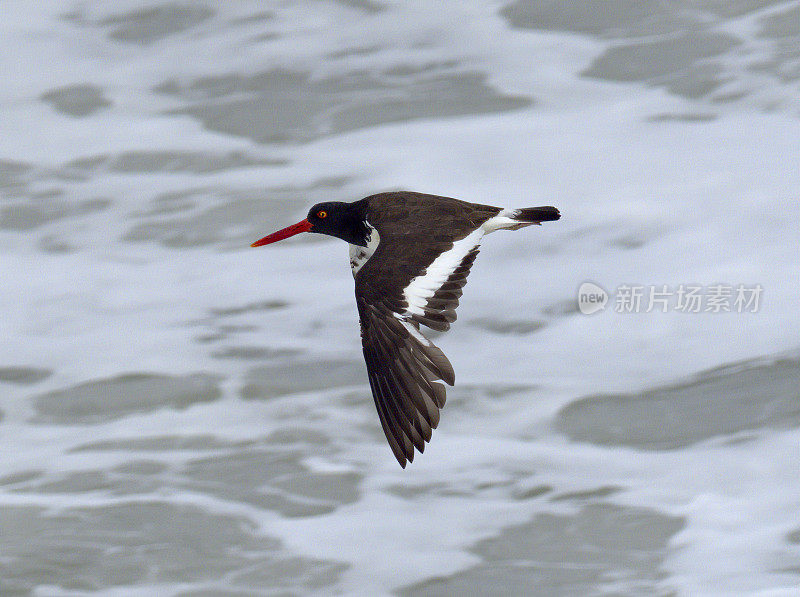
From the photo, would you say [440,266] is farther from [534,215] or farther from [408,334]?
[534,215]

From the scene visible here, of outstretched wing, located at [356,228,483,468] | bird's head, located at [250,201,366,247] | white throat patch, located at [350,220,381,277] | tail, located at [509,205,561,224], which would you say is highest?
bird's head, located at [250,201,366,247]

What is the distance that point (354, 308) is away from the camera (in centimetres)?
1169

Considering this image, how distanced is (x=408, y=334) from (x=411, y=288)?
0.24 meters

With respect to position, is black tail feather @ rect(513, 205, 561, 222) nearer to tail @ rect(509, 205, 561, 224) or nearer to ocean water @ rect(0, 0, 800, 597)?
tail @ rect(509, 205, 561, 224)

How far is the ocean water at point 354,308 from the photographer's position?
8438 millimetres

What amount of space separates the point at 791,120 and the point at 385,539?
759 cm

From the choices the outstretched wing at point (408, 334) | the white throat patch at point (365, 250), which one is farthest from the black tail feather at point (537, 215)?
the white throat patch at point (365, 250)

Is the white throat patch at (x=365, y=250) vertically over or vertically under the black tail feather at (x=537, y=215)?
over

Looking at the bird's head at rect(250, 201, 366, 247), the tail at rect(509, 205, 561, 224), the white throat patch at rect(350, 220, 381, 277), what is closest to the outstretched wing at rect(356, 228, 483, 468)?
the tail at rect(509, 205, 561, 224)

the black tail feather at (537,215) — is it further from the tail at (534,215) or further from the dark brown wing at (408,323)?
the dark brown wing at (408,323)

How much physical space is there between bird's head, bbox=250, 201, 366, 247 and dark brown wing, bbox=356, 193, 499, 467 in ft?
1.67

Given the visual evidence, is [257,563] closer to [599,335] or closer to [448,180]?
[599,335]

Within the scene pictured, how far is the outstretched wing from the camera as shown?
222 inches

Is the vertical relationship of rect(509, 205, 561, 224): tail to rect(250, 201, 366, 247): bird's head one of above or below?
below
